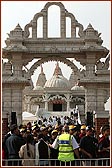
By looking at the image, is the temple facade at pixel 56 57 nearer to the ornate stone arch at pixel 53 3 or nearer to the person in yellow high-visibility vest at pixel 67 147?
the ornate stone arch at pixel 53 3

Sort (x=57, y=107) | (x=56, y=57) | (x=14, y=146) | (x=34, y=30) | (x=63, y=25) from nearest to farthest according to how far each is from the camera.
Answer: (x=14, y=146) → (x=56, y=57) → (x=63, y=25) → (x=34, y=30) → (x=57, y=107)

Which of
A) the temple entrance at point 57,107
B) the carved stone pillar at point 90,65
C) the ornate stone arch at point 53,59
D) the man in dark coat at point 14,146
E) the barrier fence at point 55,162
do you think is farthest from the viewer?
the temple entrance at point 57,107

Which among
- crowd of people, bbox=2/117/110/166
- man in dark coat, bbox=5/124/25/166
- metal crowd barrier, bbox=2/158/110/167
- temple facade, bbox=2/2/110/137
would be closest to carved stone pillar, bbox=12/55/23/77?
temple facade, bbox=2/2/110/137

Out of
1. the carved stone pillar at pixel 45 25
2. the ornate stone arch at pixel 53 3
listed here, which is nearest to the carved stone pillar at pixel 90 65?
the carved stone pillar at pixel 45 25

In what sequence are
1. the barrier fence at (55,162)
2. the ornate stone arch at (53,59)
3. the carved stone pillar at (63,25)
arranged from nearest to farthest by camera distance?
1. the barrier fence at (55,162)
2. the ornate stone arch at (53,59)
3. the carved stone pillar at (63,25)

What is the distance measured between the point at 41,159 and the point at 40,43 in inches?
685

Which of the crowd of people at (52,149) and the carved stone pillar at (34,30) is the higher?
the carved stone pillar at (34,30)

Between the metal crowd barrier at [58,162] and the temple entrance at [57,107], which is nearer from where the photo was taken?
the metal crowd barrier at [58,162]

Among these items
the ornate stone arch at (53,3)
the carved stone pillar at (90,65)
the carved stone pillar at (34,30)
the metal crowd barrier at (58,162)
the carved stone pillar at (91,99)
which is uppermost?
the ornate stone arch at (53,3)

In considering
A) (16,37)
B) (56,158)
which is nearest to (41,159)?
(56,158)

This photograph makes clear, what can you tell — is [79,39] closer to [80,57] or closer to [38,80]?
[80,57]

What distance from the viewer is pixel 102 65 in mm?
25484

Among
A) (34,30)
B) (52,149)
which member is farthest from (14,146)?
(34,30)

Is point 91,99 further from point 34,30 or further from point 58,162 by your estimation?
point 58,162
